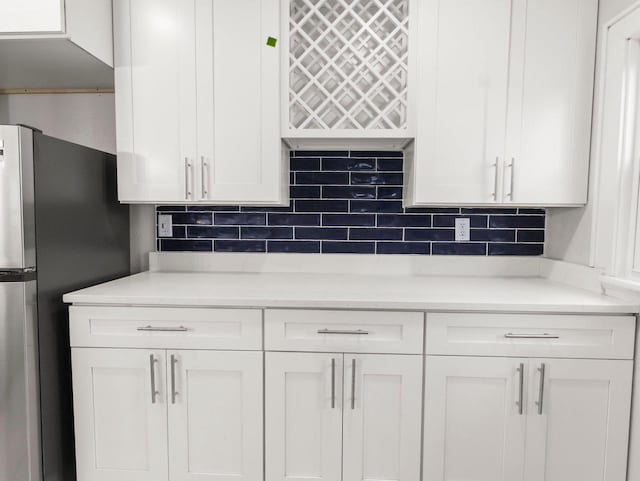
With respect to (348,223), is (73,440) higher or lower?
lower

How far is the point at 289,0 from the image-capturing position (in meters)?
1.63

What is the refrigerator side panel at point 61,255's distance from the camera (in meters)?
1.38

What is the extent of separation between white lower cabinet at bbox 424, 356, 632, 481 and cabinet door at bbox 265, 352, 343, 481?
0.35 metres

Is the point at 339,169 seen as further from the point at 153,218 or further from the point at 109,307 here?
the point at 109,307

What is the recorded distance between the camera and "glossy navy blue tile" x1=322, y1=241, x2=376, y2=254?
2021 mm

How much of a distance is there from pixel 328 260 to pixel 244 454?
3.20 feet

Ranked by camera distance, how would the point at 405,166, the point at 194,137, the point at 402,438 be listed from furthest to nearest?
the point at 405,166
the point at 194,137
the point at 402,438

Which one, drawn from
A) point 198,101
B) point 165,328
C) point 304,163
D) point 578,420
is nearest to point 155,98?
point 198,101

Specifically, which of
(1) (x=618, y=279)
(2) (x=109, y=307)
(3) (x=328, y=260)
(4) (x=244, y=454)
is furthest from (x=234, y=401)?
(1) (x=618, y=279)

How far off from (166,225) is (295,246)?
0.72 m

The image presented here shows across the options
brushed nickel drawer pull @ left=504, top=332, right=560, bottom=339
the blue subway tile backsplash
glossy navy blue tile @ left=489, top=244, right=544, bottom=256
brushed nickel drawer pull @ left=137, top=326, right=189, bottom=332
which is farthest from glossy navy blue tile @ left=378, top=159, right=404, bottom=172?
brushed nickel drawer pull @ left=137, top=326, right=189, bottom=332

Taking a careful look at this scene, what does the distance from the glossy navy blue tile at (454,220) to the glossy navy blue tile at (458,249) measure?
0.32 ft

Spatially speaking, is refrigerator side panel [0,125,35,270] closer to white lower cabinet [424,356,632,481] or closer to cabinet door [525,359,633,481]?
white lower cabinet [424,356,632,481]

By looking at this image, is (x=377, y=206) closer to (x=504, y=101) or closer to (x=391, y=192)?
(x=391, y=192)
